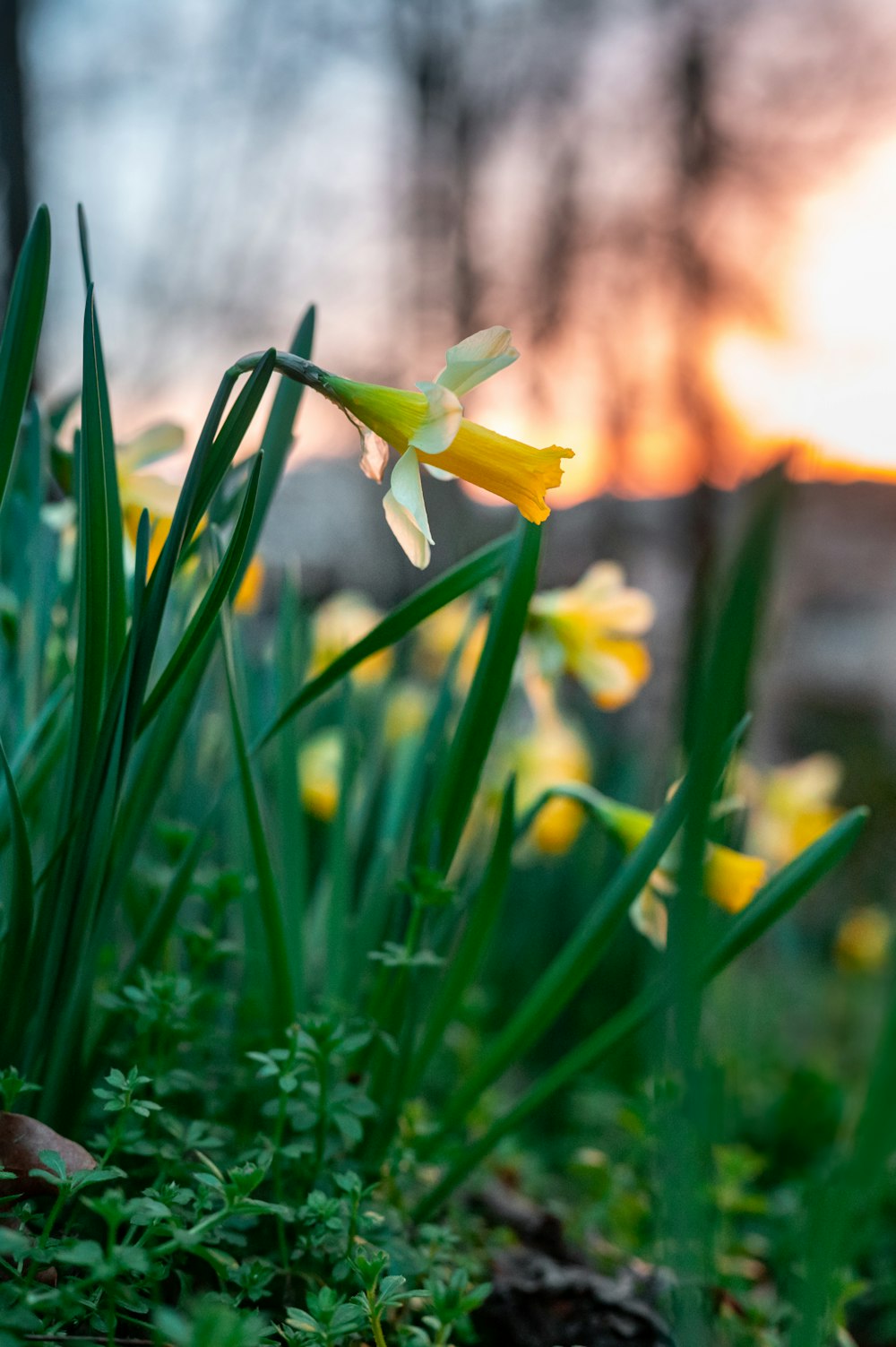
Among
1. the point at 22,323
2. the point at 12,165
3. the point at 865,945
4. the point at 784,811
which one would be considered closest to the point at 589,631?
the point at 22,323

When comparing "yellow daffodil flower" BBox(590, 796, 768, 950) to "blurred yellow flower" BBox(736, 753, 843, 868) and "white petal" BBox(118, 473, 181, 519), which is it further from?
"blurred yellow flower" BBox(736, 753, 843, 868)

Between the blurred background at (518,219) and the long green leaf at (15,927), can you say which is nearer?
the long green leaf at (15,927)

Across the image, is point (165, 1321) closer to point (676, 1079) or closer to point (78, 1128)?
point (676, 1079)

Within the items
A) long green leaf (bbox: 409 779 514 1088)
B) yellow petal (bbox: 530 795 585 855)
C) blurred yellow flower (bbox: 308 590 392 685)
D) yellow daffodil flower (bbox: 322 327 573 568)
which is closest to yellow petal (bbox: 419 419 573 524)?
yellow daffodil flower (bbox: 322 327 573 568)

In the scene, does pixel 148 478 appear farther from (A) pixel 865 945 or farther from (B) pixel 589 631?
(A) pixel 865 945

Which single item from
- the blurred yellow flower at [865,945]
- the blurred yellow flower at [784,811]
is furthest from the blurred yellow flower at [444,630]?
the blurred yellow flower at [865,945]

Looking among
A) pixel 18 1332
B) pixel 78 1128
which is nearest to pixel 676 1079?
pixel 18 1332

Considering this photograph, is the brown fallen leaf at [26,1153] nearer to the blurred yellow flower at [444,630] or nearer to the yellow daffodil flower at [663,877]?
the yellow daffodil flower at [663,877]
